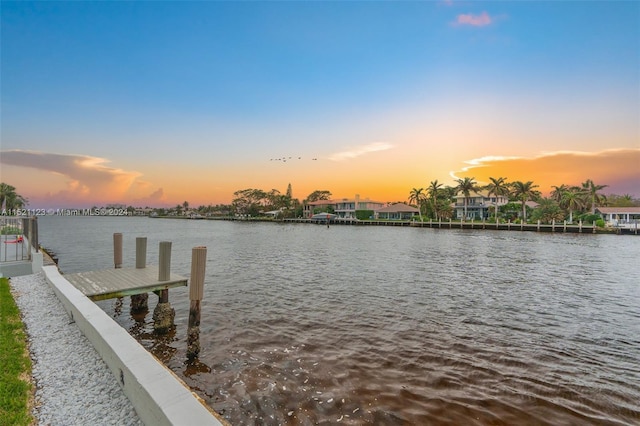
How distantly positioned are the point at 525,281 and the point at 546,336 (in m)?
9.02

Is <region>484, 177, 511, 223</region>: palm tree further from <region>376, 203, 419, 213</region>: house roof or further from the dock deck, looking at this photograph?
the dock deck

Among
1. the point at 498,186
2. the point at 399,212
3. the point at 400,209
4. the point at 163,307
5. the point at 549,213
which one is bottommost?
the point at 163,307

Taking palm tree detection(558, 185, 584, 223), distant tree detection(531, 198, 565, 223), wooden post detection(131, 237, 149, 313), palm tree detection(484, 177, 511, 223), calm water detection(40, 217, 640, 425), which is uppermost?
palm tree detection(484, 177, 511, 223)

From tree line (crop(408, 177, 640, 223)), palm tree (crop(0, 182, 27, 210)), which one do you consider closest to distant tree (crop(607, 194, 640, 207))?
tree line (crop(408, 177, 640, 223))

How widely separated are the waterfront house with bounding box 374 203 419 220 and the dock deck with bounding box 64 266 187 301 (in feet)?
313

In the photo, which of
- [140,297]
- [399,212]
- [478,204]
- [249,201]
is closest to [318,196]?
[249,201]

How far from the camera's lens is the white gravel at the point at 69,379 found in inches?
138

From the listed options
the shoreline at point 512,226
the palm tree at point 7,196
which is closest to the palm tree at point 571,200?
the shoreline at point 512,226

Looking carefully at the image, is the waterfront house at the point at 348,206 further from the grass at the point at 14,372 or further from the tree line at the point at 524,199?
the grass at the point at 14,372

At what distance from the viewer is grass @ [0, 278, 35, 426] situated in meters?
3.42

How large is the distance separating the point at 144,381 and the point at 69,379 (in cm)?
167

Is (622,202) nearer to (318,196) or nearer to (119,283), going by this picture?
(318,196)

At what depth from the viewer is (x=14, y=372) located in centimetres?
430

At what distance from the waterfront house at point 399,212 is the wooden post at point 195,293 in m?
96.8
